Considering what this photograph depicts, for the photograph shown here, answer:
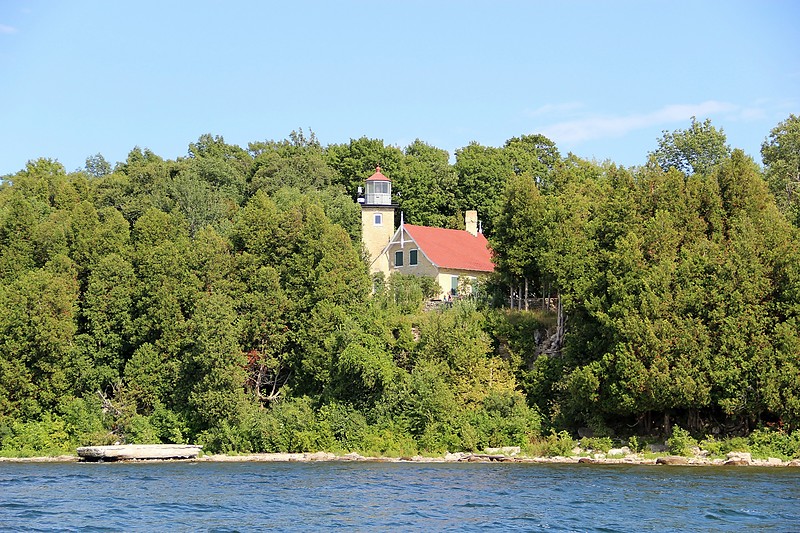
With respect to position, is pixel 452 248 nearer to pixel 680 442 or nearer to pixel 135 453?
pixel 680 442

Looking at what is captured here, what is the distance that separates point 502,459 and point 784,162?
1172 inches

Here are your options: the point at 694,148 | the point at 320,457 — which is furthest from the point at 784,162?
the point at 320,457

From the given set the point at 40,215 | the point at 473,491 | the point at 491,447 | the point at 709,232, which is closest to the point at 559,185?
the point at 709,232

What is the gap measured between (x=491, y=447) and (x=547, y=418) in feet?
10.3

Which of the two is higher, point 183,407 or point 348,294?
point 348,294

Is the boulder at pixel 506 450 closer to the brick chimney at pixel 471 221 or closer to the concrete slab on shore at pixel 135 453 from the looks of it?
the concrete slab on shore at pixel 135 453

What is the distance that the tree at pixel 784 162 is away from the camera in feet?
194

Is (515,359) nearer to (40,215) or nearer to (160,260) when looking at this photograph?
(160,260)

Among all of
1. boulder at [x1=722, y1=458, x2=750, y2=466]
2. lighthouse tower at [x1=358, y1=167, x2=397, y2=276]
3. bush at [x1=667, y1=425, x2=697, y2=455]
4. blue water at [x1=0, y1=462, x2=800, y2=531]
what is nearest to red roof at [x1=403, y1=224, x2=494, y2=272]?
lighthouse tower at [x1=358, y1=167, x2=397, y2=276]

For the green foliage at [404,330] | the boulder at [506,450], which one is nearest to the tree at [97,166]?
the green foliage at [404,330]

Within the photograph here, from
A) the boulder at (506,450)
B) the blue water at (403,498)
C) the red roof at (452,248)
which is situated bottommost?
the blue water at (403,498)

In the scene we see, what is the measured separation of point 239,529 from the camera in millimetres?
24094

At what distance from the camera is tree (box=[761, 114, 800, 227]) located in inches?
2334

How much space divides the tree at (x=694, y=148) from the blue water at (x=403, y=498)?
3532cm
